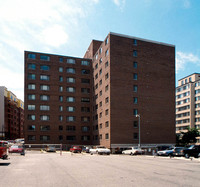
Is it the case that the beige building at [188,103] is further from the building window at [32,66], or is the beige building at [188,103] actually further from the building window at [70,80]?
the building window at [32,66]

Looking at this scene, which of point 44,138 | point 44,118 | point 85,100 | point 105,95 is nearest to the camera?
point 105,95

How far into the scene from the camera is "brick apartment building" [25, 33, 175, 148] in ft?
178

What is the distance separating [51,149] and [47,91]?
2433 centimetres

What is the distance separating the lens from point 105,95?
189 ft

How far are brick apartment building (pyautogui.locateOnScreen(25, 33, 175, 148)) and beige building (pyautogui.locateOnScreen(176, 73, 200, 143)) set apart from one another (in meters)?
44.6

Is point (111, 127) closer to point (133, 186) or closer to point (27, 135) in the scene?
point (27, 135)

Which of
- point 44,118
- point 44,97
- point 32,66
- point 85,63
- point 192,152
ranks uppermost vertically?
point 85,63

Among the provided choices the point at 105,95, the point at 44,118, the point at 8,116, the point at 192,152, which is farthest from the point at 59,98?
the point at 8,116

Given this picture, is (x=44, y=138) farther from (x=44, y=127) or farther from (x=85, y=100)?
(x=85, y=100)

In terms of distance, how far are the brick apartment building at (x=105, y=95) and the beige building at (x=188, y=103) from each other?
44639mm

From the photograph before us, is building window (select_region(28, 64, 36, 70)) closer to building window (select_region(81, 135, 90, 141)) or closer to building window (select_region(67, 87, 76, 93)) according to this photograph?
building window (select_region(67, 87, 76, 93))

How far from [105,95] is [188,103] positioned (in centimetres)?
5765

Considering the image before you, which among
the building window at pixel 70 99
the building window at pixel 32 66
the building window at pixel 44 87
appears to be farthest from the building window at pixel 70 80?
the building window at pixel 32 66

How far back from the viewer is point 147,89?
185ft
